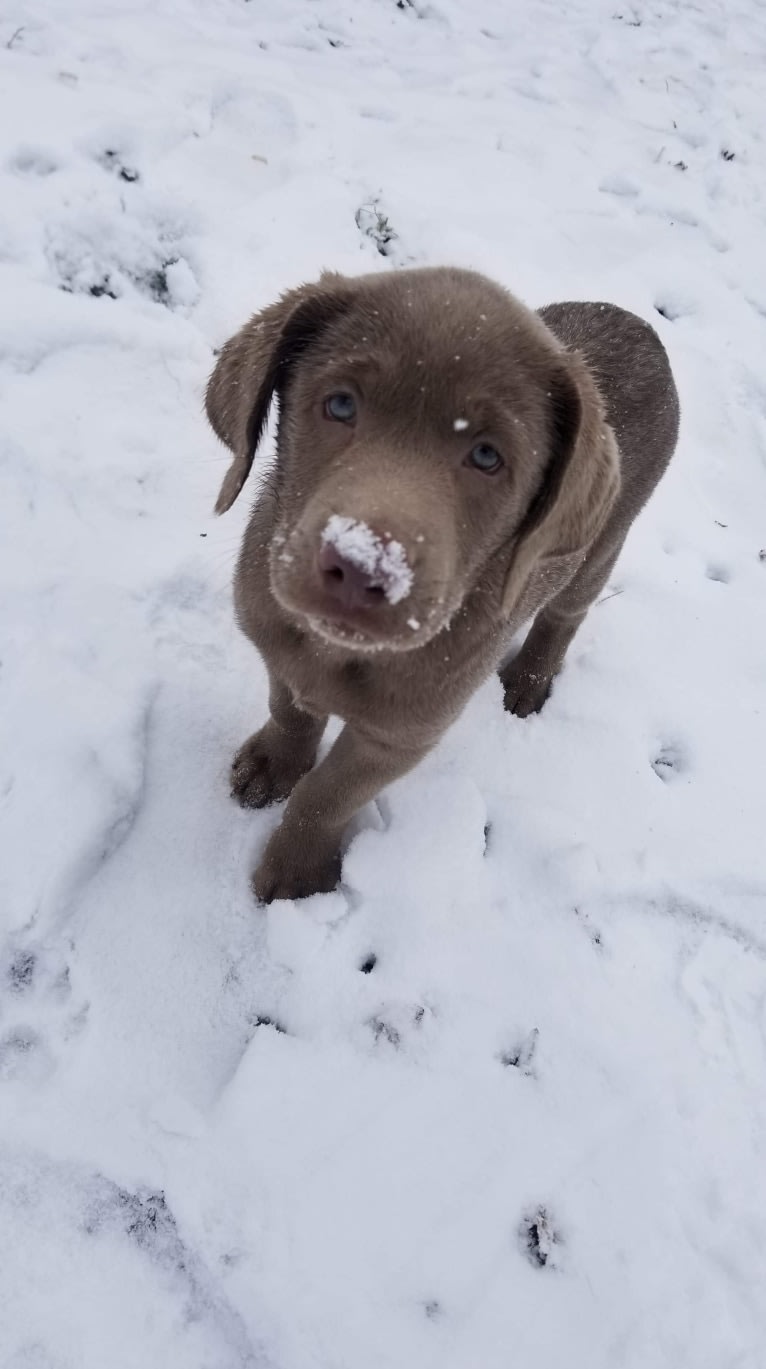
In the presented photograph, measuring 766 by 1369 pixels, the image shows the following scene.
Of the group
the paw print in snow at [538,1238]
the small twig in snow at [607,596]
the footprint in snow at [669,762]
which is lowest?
the paw print in snow at [538,1238]

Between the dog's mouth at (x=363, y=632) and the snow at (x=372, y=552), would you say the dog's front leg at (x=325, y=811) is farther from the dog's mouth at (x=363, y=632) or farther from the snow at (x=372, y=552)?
the snow at (x=372, y=552)

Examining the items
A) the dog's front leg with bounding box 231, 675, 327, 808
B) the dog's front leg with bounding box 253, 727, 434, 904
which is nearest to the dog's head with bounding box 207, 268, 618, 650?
the dog's front leg with bounding box 253, 727, 434, 904

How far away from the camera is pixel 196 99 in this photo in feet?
14.2

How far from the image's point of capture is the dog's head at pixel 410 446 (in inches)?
54.4

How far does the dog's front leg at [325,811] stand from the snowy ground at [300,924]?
8 cm

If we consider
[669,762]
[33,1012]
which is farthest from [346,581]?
[669,762]

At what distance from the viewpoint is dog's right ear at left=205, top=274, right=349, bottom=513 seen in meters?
1.68

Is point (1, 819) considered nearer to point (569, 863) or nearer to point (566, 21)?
point (569, 863)

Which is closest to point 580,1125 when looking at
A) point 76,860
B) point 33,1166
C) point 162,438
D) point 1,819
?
point 33,1166

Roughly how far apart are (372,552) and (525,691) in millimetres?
1710

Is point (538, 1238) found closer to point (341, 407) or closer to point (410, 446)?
point (410, 446)

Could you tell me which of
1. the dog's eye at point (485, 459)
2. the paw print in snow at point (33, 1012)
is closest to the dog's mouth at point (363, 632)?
the dog's eye at point (485, 459)

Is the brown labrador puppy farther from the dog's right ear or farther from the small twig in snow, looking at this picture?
the small twig in snow

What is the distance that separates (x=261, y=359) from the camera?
1695 mm
